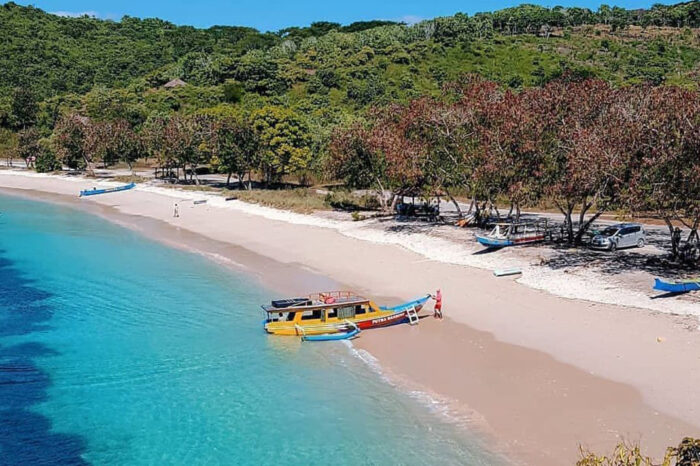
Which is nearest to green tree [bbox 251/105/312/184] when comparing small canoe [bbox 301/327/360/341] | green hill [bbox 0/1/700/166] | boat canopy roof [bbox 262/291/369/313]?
green hill [bbox 0/1/700/166]

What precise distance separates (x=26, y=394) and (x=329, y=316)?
11180 millimetres

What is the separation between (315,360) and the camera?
2317 centimetres

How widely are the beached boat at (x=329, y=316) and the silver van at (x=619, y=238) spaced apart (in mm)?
13802

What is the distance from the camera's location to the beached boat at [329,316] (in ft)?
84.0

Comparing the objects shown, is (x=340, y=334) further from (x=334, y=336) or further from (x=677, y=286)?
(x=677, y=286)

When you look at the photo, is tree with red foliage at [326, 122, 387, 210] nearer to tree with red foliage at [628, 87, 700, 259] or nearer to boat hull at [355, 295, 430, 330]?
tree with red foliage at [628, 87, 700, 259]

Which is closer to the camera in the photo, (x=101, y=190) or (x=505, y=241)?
(x=505, y=241)

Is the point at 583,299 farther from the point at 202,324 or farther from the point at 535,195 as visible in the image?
the point at 202,324

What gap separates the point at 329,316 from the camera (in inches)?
1025

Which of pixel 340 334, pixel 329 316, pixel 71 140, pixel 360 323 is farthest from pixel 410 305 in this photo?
pixel 71 140

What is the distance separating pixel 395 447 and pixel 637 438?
6150 millimetres

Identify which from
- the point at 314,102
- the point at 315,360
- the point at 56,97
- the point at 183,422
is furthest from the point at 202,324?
the point at 56,97

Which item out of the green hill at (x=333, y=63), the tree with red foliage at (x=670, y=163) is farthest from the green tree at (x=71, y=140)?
the tree with red foliage at (x=670, y=163)

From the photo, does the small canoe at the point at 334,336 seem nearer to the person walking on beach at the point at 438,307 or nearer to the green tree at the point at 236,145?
the person walking on beach at the point at 438,307
